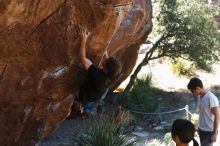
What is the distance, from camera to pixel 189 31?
1606 cm

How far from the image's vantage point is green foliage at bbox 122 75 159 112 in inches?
609

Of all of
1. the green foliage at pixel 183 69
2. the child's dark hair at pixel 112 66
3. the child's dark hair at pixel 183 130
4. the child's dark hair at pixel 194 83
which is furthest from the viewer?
the green foliage at pixel 183 69

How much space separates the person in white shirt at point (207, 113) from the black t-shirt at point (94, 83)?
1.21 metres

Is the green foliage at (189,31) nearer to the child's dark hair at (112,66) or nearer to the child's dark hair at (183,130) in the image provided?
the child's dark hair at (112,66)

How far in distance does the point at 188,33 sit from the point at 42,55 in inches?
415

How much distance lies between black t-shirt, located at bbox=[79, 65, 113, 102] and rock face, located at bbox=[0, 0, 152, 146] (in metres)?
0.23

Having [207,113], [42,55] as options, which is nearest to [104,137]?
[207,113]

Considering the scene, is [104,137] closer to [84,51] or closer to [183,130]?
[84,51]

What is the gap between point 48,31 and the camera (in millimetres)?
6102

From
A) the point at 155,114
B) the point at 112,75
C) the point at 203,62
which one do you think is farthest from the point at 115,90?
the point at 112,75

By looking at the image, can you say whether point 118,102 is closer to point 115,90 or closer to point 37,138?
point 115,90

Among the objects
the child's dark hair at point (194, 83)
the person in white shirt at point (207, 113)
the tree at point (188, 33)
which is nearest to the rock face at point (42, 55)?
the child's dark hair at point (194, 83)

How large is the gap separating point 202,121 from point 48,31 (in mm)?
2624

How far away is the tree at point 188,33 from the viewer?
1608 centimetres
